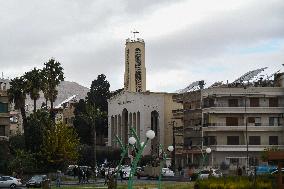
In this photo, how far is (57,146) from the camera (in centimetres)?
7450

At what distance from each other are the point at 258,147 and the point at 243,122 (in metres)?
4.05

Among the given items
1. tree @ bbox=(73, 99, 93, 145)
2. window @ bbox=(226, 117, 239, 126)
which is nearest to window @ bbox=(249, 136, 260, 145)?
window @ bbox=(226, 117, 239, 126)

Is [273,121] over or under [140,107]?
under

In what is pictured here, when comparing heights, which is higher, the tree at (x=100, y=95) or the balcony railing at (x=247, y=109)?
the tree at (x=100, y=95)

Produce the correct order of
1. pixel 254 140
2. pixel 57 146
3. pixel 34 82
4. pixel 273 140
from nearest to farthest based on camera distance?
pixel 57 146 → pixel 34 82 → pixel 254 140 → pixel 273 140

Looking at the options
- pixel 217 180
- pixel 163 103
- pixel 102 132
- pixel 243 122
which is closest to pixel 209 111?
pixel 243 122

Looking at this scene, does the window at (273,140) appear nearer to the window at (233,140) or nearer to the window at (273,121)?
the window at (273,121)

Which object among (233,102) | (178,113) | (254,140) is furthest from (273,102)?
(178,113)

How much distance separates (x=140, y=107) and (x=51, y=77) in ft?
97.4

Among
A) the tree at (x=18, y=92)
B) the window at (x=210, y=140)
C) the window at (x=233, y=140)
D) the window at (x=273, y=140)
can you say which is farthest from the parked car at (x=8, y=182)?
the window at (x=273, y=140)

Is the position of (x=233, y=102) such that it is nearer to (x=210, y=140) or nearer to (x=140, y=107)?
(x=210, y=140)

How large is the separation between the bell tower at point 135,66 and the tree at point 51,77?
31056 millimetres

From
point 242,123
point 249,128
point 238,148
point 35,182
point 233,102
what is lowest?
point 35,182

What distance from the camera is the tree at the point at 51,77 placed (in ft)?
261
